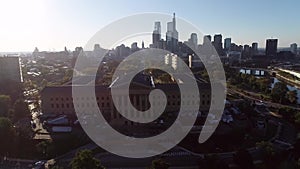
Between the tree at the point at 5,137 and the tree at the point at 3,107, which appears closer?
the tree at the point at 5,137

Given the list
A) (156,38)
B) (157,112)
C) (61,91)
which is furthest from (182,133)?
(156,38)

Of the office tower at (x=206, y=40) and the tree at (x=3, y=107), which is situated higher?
the office tower at (x=206, y=40)

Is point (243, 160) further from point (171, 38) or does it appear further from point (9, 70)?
point (171, 38)

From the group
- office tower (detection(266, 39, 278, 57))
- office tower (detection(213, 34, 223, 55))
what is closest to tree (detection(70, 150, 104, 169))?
office tower (detection(213, 34, 223, 55))

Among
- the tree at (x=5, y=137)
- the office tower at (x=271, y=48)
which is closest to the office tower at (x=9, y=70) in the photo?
the tree at (x=5, y=137)

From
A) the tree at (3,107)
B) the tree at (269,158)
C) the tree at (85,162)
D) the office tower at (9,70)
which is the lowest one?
the tree at (269,158)

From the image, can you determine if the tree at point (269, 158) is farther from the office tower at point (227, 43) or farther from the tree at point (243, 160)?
the office tower at point (227, 43)

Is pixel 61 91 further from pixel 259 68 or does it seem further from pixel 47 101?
pixel 259 68
